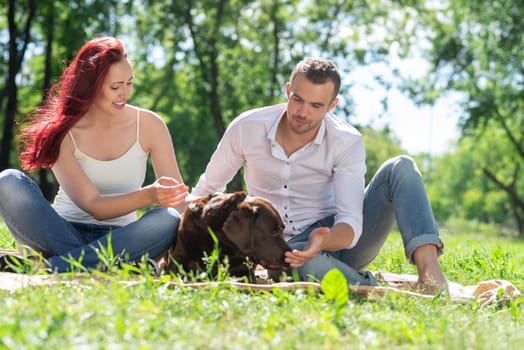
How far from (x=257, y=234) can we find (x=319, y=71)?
4.15 ft

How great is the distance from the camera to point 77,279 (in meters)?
3.77

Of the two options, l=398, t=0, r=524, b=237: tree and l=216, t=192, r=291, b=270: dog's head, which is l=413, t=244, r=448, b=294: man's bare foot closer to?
l=216, t=192, r=291, b=270: dog's head

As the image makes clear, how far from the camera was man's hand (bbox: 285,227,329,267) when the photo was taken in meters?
4.30

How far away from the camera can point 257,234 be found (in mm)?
4309

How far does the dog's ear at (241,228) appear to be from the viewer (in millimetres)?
4273

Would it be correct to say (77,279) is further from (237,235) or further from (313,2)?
(313,2)

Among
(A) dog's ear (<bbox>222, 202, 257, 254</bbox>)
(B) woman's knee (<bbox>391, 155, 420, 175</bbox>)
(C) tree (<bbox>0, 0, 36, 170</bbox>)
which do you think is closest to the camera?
(A) dog's ear (<bbox>222, 202, 257, 254</bbox>)

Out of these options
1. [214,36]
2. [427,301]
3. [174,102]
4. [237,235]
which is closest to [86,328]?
[237,235]

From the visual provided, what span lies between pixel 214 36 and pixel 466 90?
10644 millimetres

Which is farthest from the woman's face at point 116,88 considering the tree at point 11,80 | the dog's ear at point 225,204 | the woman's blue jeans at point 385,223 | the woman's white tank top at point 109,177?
the tree at point 11,80

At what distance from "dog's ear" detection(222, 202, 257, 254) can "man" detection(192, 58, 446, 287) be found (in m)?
0.45

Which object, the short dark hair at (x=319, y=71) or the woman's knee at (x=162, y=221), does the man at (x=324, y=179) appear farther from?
the woman's knee at (x=162, y=221)

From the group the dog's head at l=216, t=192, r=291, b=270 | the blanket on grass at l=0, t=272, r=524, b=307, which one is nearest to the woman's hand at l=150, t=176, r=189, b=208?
the dog's head at l=216, t=192, r=291, b=270

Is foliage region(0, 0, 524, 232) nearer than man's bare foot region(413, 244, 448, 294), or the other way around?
man's bare foot region(413, 244, 448, 294)
